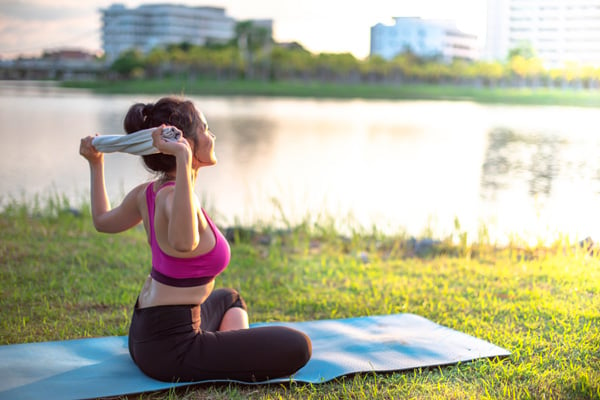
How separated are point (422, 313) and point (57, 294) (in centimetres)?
177

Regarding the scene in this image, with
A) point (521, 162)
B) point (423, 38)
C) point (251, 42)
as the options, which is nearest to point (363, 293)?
point (521, 162)

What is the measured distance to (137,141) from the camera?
201cm

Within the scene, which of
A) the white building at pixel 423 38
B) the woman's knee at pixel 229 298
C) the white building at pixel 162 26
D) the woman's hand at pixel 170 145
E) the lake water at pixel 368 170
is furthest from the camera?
the white building at pixel 423 38

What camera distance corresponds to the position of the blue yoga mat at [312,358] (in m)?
2.18

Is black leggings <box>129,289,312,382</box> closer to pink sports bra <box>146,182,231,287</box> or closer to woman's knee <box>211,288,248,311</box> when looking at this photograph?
pink sports bra <box>146,182,231,287</box>

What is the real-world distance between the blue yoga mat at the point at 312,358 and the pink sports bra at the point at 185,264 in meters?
0.35

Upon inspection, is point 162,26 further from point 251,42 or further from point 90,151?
point 90,151

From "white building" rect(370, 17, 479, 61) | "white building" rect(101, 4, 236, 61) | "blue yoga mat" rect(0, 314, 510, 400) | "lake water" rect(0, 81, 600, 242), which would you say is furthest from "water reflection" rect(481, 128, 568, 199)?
"white building" rect(370, 17, 479, 61)

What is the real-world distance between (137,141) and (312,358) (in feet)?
3.30

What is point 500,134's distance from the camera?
15.0 metres

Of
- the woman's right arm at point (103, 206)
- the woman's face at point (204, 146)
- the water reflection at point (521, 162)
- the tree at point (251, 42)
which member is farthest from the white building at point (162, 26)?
the woman's face at point (204, 146)

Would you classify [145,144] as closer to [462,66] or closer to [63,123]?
[63,123]

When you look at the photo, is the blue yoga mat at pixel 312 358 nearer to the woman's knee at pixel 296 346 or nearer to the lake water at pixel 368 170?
the woman's knee at pixel 296 346

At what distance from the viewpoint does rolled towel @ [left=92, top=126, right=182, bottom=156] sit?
6.35 ft
